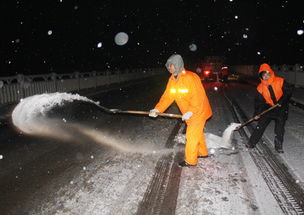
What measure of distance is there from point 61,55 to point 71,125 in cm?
1989

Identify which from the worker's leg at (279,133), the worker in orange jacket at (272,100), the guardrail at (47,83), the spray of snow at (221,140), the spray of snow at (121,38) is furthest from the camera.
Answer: the spray of snow at (121,38)

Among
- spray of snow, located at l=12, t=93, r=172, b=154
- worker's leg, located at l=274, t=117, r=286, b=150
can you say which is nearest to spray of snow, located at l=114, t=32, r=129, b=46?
spray of snow, located at l=12, t=93, r=172, b=154

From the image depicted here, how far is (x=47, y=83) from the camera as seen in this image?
1328 cm

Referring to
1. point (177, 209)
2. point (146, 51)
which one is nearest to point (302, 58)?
point (146, 51)

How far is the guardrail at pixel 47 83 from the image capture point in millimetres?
10781

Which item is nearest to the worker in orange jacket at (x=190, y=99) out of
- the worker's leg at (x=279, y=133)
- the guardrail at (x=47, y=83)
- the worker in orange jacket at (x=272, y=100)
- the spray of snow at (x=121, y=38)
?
the worker in orange jacket at (x=272, y=100)

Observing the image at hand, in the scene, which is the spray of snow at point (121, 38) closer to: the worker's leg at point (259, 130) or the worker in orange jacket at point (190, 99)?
the worker's leg at point (259, 130)

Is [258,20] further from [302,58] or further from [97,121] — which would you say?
[97,121]

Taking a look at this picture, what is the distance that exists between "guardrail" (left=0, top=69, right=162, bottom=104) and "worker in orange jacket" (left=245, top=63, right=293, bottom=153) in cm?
954

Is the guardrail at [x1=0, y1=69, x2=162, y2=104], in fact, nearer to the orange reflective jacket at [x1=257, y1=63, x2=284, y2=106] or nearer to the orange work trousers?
the orange work trousers

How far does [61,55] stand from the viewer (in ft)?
83.8

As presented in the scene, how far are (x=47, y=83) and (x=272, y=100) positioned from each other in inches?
444

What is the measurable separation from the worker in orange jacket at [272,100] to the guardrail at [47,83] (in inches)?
375

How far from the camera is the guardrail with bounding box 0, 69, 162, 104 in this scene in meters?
10.8
